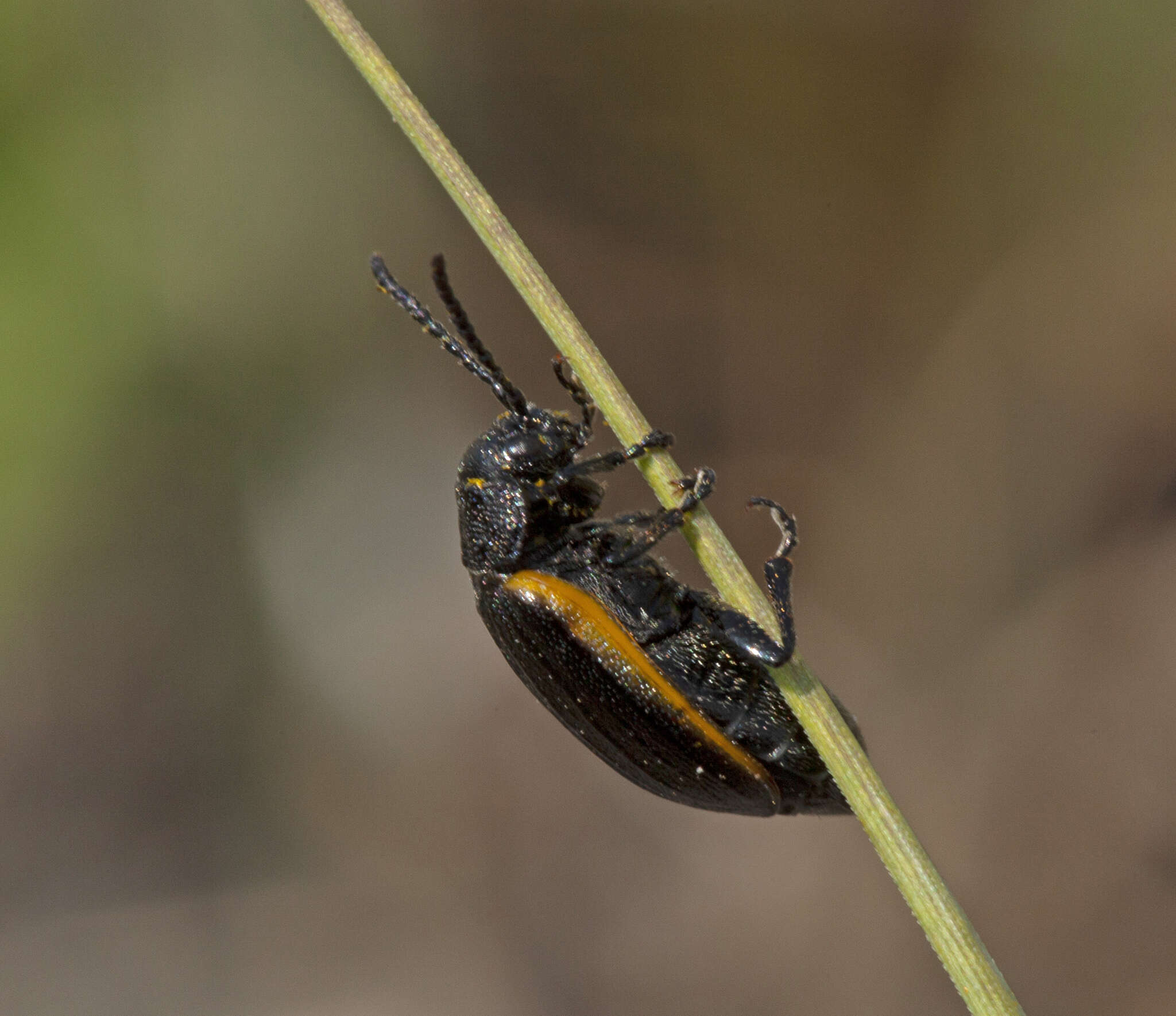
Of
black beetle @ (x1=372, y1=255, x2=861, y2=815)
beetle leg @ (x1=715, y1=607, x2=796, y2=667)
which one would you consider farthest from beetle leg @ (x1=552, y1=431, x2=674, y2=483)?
beetle leg @ (x1=715, y1=607, x2=796, y2=667)

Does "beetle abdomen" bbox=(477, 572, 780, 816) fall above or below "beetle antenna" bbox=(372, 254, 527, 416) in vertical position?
below

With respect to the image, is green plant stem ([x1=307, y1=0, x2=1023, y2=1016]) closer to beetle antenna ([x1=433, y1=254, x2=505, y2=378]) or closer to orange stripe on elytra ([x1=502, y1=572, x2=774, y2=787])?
beetle antenna ([x1=433, y1=254, x2=505, y2=378])

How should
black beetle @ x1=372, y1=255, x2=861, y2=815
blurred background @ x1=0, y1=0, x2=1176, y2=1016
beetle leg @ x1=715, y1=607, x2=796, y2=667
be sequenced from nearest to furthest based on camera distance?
beetle leg @ x1=715, y1=607, x2=796, y2=667, black beetle @ x1=372, y1=255, x2=861, y2=815, blurred background @ x1=0, y1=0, x2=1176, y2=1016

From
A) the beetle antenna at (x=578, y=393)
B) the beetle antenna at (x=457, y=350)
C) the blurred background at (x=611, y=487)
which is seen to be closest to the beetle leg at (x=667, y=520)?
the beetle antenna at (x=578, y=393)

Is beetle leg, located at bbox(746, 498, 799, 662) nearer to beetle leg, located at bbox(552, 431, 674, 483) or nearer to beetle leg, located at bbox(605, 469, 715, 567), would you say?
beetle leg, located at bbox(605, 469, 715, 567)

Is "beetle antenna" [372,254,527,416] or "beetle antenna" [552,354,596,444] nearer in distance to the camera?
"beetle antenna" [372,254,527,416]

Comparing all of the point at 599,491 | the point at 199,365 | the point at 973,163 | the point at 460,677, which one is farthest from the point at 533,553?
the point at 973,163

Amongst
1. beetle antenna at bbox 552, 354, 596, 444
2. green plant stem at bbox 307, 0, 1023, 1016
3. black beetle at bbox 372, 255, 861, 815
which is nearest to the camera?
green plant stem at bbox 307, 0, 1023, 1016

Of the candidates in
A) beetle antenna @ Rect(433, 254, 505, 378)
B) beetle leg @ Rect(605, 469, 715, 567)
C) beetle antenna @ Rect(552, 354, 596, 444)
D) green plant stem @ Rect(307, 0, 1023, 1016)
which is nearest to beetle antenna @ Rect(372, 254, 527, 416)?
beetle antenna @ Rect(433, 254, 505, 378)
